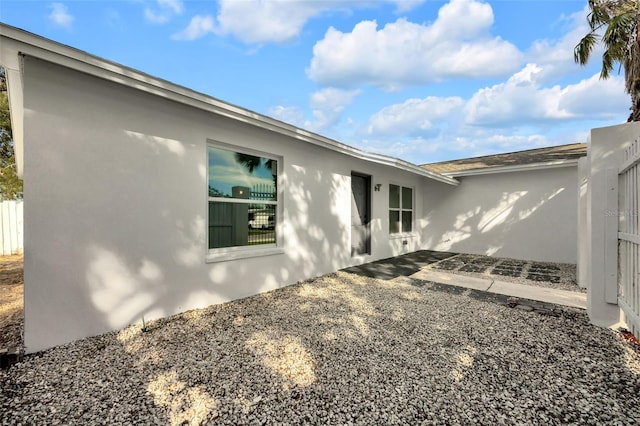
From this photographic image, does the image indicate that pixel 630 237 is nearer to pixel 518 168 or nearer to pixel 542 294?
pixel 542 294

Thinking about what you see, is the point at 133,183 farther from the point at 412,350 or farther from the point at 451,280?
the point at 451,280

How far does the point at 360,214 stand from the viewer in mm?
8016

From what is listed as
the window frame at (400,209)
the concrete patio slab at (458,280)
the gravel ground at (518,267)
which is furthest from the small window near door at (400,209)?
the gravel ground at (518,267)

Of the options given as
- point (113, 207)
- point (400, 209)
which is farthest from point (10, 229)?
point (400, 209)

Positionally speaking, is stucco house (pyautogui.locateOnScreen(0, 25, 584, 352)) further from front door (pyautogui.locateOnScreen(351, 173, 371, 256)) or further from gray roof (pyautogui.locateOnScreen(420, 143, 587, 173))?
gray roof (pyautogui.locateOnScreen(420, 143, 587, 173))

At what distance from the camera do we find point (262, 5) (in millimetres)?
6840

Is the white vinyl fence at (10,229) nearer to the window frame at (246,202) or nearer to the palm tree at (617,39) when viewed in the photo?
the window frame at (246,202)

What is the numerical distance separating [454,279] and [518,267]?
3.00 metres

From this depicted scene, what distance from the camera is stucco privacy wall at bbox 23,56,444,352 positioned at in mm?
2844

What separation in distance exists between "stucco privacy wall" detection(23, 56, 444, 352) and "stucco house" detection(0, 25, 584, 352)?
0.01 metres

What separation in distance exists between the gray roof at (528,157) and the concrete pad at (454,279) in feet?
16.6

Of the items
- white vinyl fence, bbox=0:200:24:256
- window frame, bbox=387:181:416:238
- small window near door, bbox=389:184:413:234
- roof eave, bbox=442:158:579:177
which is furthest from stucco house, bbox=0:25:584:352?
white vinyl fence, bbox=0:200:24:256

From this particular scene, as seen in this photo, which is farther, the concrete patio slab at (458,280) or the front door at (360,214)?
the front door at (360,214)

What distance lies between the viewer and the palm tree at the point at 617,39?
6.70 meters
